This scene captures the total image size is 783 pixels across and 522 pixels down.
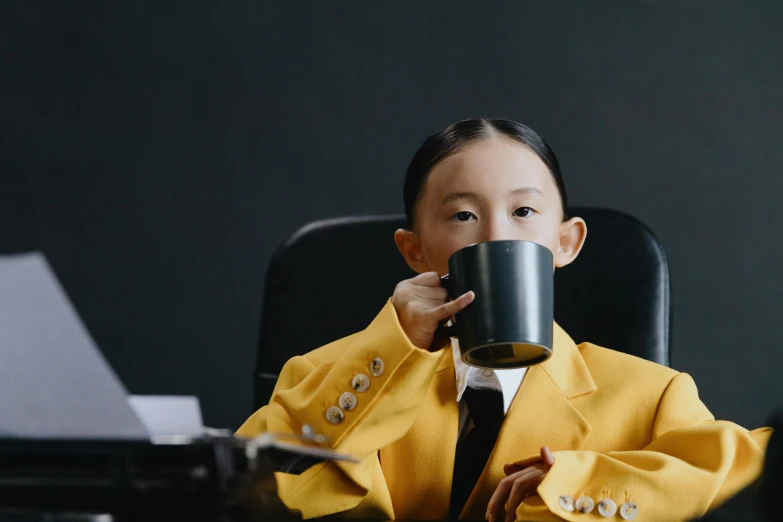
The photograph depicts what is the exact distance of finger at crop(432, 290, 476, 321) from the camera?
87 centimetres

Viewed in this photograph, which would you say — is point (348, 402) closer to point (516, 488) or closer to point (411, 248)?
point (516, 488)

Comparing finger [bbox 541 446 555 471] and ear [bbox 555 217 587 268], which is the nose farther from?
finger [bbox 541 446 555 471]

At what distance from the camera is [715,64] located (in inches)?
77.6

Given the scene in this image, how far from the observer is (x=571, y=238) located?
52.5 inches

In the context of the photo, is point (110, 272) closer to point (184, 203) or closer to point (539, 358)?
point (184, 203)

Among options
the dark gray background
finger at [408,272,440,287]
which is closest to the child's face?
finger at [408,272,440,287]

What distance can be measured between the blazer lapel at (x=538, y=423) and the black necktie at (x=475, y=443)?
0.09 feet

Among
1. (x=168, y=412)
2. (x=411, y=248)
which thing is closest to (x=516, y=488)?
(x=168, y=412)

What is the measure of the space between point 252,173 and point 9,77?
0.63 metres

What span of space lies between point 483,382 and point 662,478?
335 millimetres

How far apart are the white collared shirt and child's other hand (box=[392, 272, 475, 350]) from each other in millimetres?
150

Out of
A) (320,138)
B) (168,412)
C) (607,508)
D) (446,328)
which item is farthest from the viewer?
(320,138)

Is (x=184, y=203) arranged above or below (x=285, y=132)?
below

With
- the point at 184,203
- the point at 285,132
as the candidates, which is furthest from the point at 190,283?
the point at 285,132
